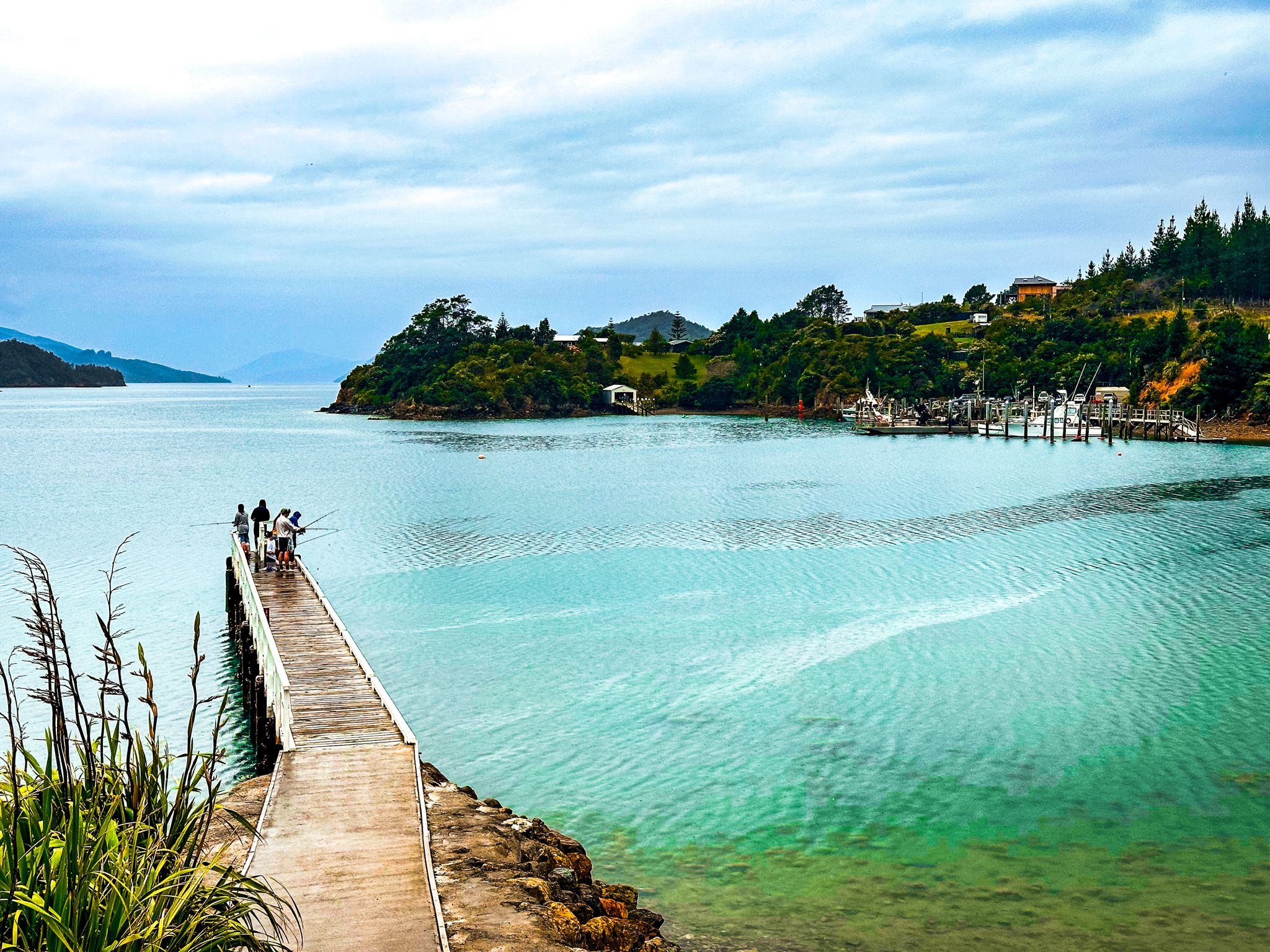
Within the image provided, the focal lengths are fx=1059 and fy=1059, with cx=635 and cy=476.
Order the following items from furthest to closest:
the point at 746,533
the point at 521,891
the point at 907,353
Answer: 1. the point at 907,353
2. the point at 746,533
3. the point at 521,891

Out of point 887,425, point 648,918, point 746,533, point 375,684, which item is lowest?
point 648,918

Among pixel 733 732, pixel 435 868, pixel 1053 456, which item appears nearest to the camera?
pixel 435 868

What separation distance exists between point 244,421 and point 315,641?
13177 cm

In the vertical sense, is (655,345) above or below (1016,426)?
above

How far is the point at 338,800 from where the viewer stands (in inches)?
490

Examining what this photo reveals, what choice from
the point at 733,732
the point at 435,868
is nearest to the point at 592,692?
the point at 733,732

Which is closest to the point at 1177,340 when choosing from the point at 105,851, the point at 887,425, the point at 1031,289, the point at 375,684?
the point at 887,425

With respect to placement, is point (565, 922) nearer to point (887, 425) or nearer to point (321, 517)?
point (321, 517)

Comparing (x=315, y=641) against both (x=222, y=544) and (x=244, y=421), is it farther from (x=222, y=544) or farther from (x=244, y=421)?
(x=244, y=421)

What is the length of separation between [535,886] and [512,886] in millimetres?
240

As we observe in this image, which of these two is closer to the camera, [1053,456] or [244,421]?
[1053,456]

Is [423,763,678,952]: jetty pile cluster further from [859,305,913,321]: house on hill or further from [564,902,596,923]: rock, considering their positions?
[859,305,913,321]: house on hill

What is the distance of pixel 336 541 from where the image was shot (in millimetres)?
40531

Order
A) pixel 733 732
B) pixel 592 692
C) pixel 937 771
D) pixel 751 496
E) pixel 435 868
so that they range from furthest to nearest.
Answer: pixel 751 496
pixel 592 692
pixel 733 732
pixel 937 771
pixel 435 868
